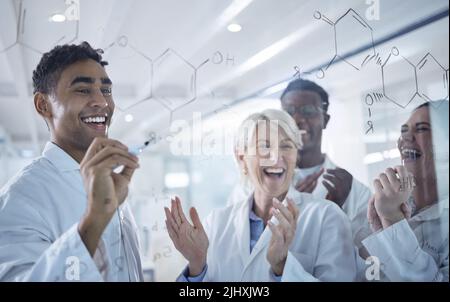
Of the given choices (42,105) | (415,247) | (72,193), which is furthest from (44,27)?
(415,247)

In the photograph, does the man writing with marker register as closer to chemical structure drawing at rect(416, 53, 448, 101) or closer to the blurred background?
the blurred background

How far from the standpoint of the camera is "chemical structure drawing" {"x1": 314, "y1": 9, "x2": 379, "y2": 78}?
51.5 inches

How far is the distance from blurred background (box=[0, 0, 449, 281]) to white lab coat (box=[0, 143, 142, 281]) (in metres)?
0.05

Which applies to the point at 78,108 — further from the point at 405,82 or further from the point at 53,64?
the point at 405,82

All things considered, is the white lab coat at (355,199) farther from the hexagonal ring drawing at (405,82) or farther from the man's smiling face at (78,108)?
the man's smiling face at (78,108)

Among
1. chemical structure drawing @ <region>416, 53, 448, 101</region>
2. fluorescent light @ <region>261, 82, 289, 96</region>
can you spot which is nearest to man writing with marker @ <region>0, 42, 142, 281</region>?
fluorescent light @ <region>261, 82, 289, 96</region>

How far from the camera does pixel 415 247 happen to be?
1.33 metres

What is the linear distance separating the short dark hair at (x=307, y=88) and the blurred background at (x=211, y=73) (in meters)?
0.02

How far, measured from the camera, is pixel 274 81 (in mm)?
1276

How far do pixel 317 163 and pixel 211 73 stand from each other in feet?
1.26

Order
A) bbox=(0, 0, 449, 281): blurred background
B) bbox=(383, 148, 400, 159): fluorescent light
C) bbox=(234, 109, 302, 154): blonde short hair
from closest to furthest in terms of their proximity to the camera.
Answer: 1. bbox=(0, 0, 449, 281): blurred background
2. bbox=(234, 109, 302, 154): blonde short hair
3. bbox=(383, 148, 400, 159): fluorescent light

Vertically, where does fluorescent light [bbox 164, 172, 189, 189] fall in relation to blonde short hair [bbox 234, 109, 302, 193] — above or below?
below
